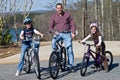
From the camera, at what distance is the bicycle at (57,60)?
31.3 ft

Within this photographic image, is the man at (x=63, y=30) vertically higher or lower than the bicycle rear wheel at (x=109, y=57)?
higher

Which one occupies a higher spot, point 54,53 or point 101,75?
point 54,53

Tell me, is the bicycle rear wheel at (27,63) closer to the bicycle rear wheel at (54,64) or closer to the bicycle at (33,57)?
the bicycle at (33,57)

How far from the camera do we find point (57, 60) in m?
9.72

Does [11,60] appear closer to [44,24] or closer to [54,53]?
[54,53]

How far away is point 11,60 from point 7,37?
18.8 feet

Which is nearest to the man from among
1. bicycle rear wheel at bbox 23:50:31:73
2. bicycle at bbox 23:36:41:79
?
bicycle at bbox 23:36:41:79

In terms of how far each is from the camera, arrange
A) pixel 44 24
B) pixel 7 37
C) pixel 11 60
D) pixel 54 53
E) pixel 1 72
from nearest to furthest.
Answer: pixel 54 53 → pixel 1 72 → pixel 11 60 → pixel 7 37 → pixel 44 24

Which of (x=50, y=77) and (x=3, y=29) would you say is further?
(x=3, y=29)

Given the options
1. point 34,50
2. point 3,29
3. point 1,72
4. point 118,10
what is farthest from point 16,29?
point 118,10

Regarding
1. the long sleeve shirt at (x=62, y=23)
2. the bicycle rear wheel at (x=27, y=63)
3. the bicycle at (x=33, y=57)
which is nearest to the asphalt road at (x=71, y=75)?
the bicycle rear wheel at (x=27, y=63)

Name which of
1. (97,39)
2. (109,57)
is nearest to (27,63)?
(97,39)

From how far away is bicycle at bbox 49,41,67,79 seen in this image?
954 centimetres

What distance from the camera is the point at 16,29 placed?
21.0m
